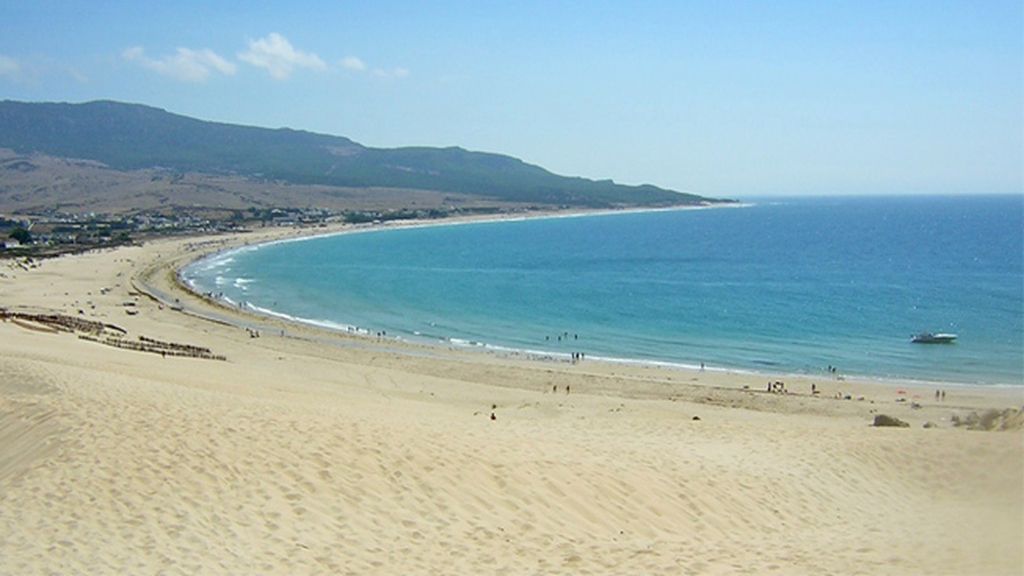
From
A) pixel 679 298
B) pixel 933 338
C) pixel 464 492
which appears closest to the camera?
pixel 464 492

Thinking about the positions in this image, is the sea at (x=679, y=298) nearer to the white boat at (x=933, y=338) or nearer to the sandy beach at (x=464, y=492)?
the white boat at (x=933, y=338)

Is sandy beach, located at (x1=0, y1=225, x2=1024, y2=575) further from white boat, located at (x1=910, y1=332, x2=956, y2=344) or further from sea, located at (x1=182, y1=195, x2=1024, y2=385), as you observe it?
white boat, located at (x1=910, y1=332, x2=956, y2=344)

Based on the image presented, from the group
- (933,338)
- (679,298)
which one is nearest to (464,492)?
(933,338)

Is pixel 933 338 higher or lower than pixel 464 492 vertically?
lower

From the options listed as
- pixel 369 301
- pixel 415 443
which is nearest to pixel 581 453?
pixel 415 443

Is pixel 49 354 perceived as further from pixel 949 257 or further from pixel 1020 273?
pixel 949 257

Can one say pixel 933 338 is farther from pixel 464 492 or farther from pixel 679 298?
pixel 464 492

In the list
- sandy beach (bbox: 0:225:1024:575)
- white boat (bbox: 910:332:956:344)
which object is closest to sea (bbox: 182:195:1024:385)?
white boat (bbox: 910:332:956:344)
